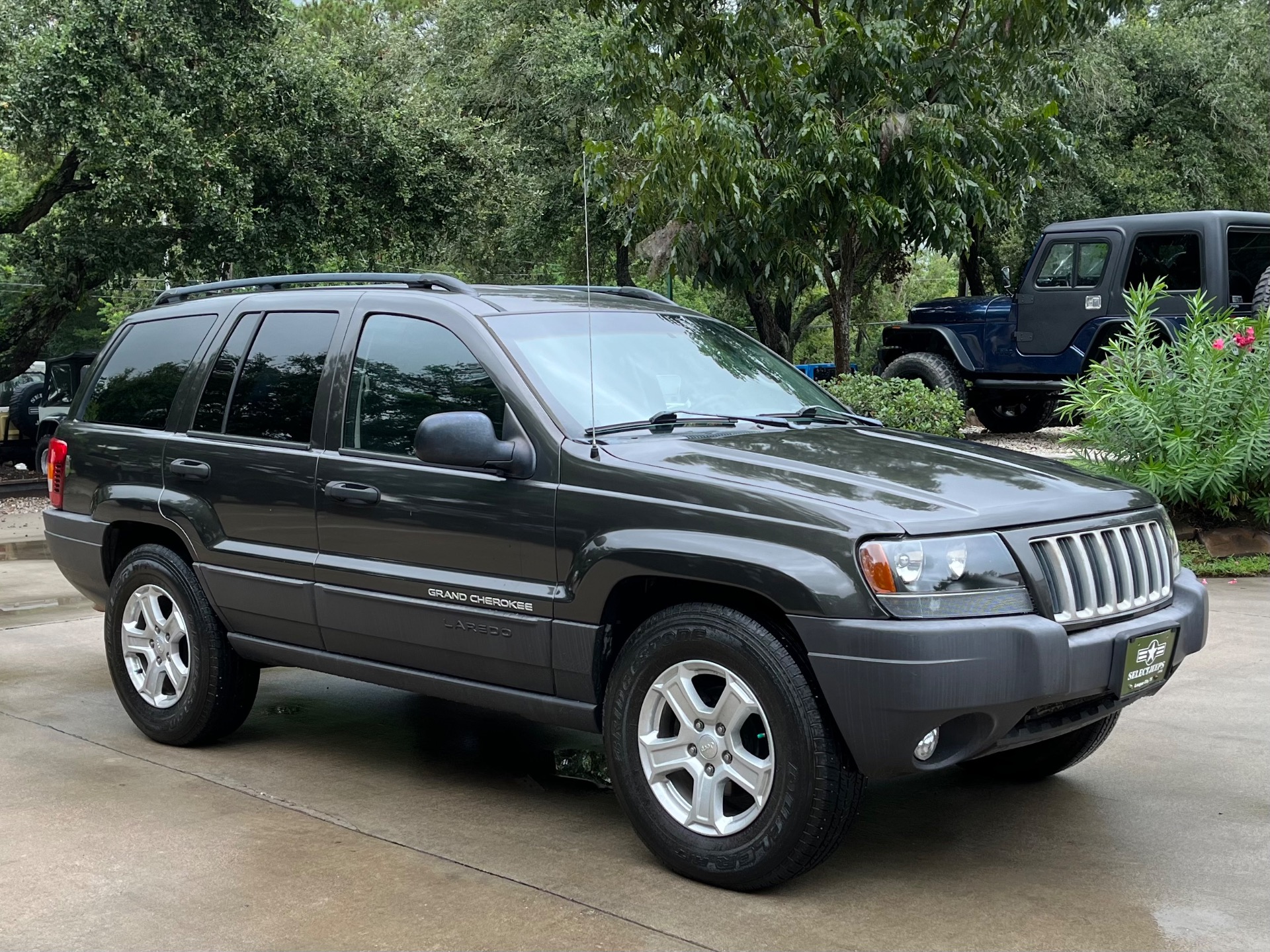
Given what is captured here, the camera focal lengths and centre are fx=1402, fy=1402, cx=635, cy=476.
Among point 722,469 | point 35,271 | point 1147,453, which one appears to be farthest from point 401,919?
point 35,271

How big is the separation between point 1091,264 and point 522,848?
13.5 meters

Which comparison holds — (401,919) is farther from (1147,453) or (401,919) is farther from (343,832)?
(1147,453)

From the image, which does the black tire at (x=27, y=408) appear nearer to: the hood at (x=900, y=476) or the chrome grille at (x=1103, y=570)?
the hood at (x=900, y=476)

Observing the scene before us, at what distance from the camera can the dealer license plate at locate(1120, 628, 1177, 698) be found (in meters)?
3.98

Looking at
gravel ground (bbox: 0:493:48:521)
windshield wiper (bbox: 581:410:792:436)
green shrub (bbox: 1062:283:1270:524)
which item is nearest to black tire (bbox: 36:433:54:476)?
gravel ground (bbox: 0:493:48:521)

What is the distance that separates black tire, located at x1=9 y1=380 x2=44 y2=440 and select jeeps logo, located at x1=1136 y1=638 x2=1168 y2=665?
18384mm

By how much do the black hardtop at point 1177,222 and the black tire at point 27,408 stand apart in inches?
552

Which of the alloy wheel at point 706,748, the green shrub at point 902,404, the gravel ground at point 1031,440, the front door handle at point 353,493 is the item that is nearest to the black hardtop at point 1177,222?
the gravel ground at point 1031,440

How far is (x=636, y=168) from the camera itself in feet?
50.2

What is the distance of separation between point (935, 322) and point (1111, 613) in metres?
14.0

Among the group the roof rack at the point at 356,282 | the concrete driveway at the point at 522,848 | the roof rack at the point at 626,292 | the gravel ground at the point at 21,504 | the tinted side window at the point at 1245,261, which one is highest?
the tinted side window at the point at 1245,261

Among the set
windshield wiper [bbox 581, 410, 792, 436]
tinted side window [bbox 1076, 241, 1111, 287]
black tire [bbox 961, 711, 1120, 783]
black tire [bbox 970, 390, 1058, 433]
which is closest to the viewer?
windshield wiper [bbox 581, 410, 792, 436]

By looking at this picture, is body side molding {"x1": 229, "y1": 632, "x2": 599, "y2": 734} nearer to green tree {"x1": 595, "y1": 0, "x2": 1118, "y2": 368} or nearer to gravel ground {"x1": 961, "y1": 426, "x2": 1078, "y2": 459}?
green tree {"x1": 595, "y1": 0, "x2": 1118, "y2": 368}

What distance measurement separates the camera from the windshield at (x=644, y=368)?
4.66 meters
